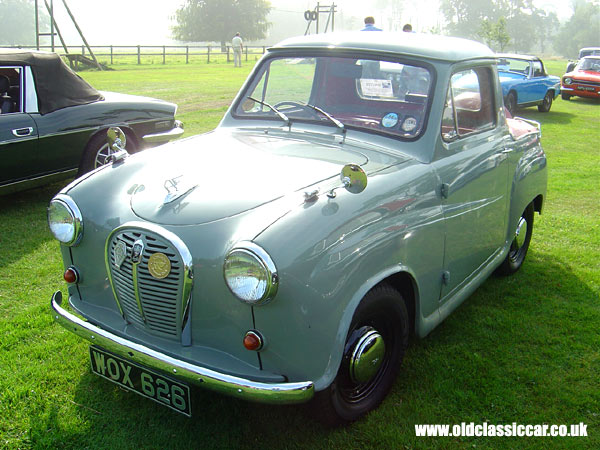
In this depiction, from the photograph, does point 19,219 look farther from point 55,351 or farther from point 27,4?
point 27,4

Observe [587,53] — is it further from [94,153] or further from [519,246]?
[94,153]

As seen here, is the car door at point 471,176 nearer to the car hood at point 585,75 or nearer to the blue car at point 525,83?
the blue car at point 525,83

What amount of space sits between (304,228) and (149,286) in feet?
2.44

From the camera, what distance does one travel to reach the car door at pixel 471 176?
323cm

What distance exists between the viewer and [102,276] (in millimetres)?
2771

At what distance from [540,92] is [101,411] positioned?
49.2 ft

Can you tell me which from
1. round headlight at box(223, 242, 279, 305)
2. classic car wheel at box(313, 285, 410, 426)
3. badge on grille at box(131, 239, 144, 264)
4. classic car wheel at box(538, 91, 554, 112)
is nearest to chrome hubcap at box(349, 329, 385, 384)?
classic car wheel at box(313, 285, 410, 426)

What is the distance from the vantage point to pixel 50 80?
6.09 metres

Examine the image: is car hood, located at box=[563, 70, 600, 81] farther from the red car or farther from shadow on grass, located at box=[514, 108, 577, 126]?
shadow on grass, located at box=[514, 108, 577, 126]

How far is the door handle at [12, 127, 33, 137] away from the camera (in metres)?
5.50

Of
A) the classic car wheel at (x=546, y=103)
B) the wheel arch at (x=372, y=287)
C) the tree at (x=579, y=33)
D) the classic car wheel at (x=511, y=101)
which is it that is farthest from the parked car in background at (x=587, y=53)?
the tree at (x=579, y=33)

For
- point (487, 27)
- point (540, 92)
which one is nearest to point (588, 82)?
point (540, 92)

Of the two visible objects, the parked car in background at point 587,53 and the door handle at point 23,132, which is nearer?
the door handle at point 23,132

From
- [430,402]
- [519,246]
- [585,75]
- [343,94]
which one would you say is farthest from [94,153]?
[585,75]
